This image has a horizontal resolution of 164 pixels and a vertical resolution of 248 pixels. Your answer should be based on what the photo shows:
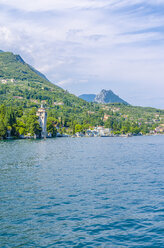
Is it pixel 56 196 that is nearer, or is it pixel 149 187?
pixel 56 196

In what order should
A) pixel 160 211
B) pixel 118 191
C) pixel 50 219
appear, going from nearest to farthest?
pixel 50 219 < pixel 160 211 < pixel 118 191

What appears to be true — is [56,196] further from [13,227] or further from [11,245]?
[11,245]

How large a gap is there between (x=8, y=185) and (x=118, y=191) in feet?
44.3

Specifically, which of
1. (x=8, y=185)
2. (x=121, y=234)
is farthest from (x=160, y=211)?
(x=8, y=185)

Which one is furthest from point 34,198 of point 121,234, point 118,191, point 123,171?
point 123,171

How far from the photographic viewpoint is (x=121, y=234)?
2062cm

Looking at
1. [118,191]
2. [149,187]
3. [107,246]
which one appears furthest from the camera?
[149,187]

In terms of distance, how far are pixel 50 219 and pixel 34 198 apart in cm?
656

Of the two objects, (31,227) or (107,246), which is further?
(31,227)

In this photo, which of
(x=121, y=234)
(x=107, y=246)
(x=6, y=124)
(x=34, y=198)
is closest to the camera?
→ (x=107, y=246)

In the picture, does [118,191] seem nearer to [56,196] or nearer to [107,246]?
[56,196]

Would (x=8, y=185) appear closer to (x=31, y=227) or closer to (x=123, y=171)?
(x=31, y=227)

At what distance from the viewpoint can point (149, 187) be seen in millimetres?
35656

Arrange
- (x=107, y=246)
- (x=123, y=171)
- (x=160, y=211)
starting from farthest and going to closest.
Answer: (x=123, y=171)
(x=160, y=211)
(x=107, y=246)
